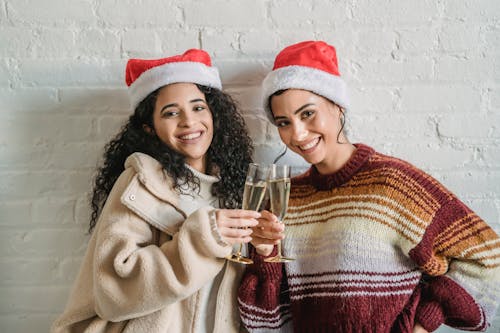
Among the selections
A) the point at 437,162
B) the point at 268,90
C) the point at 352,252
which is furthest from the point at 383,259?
the point at 268,90

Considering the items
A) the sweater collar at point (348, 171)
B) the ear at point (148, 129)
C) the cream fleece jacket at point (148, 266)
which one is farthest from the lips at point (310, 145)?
the ear at point (148, 129)

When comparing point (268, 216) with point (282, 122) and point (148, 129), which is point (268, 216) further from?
point (148, 129)

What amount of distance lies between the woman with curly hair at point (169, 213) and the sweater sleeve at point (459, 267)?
1.60ft

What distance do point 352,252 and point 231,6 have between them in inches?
33.5

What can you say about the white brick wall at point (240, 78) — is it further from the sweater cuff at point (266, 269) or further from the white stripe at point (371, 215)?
the sweater cuff at point (266, 269)

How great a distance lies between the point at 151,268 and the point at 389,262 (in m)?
0.63

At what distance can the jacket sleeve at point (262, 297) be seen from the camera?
4.24ft

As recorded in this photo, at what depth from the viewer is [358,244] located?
1.22m

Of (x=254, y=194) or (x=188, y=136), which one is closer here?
(x=254, y=194)

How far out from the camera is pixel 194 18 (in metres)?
1.46

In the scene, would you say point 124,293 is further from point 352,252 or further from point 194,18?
point 194,18

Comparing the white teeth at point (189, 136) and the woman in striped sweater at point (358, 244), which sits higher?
the white teeth at point (189, 136)

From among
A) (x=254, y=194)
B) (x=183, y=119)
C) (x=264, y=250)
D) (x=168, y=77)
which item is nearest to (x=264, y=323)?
(x=264, y=250)

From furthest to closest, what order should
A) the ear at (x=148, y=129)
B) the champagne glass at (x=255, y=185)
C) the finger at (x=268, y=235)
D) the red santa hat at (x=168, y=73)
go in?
the ear at (x=148, y=129)
the red santa hat at (x=168, y=73)
the finger at (x=268, y=235)
the champagne glass at (x=255, y=185)
